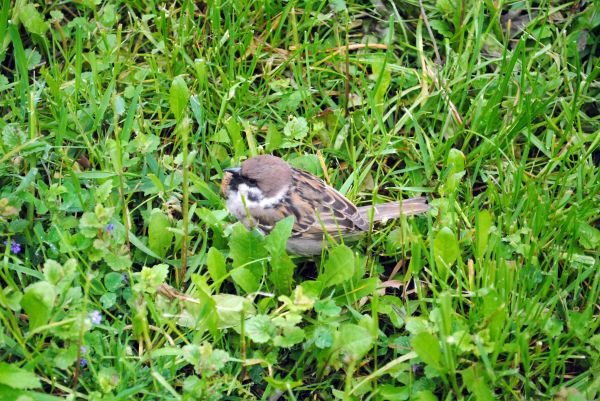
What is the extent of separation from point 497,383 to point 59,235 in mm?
2047

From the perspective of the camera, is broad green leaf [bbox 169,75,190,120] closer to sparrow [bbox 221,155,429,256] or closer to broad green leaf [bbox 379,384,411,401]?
sparrow [bbox 221,155,429,256]

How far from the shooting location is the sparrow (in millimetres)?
4012

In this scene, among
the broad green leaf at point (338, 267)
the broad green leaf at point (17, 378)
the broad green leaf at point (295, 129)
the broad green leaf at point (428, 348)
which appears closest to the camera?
the broad green leaf at point (17, 378)

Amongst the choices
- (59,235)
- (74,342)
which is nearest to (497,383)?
(74,342)

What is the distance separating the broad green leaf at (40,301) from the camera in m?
3.23

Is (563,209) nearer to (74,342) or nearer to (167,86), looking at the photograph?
(167,86)

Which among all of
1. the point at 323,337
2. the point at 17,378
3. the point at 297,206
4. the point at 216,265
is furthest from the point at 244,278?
the point at 17,378

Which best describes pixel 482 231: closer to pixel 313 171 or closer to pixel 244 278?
pixel 313 171

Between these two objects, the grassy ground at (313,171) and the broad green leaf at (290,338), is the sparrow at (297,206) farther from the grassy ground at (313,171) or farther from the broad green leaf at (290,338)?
the broad green leaf at (290,338)

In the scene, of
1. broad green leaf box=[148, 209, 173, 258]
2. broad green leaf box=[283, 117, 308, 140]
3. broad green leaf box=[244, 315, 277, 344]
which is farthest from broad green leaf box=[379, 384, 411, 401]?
broad green leaf box=[283, 117, 308, 140]

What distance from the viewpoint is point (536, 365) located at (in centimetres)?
365

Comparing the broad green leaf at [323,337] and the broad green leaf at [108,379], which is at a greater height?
the broad green leaf at [108,379]

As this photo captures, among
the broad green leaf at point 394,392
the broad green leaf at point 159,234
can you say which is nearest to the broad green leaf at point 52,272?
the broad green leaf at point 159,234

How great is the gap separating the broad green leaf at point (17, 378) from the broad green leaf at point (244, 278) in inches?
38.1
